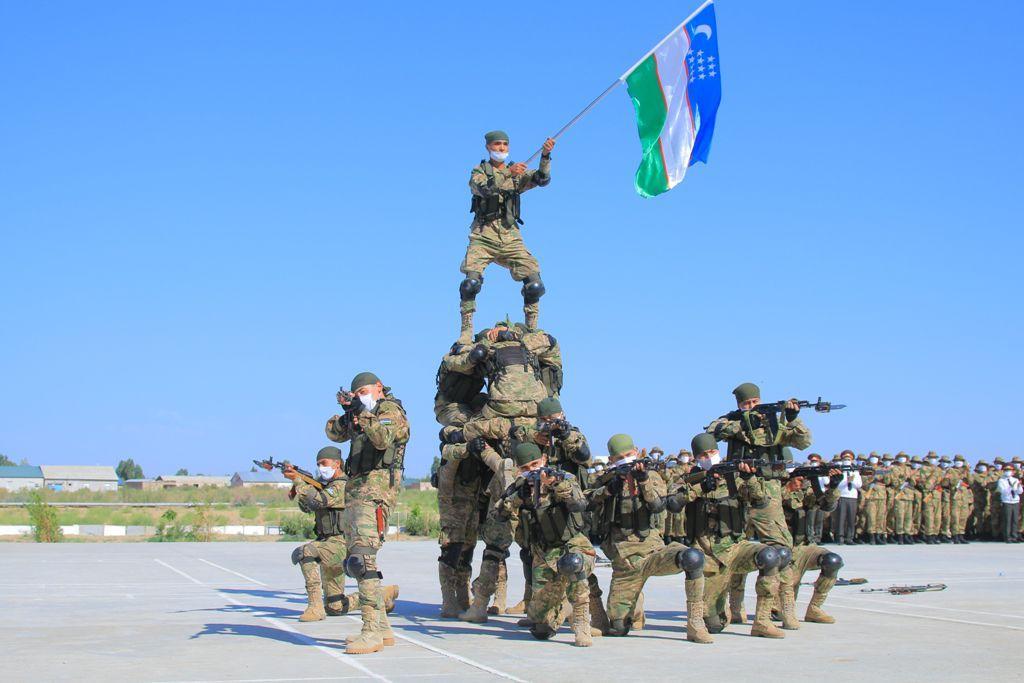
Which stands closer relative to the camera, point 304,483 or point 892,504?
point 304,483

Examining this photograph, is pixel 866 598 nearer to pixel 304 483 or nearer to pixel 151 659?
pixel 304 483

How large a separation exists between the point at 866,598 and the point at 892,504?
43.1 feet

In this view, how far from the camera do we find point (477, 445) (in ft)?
40.0

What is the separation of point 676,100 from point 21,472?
88.0 meters

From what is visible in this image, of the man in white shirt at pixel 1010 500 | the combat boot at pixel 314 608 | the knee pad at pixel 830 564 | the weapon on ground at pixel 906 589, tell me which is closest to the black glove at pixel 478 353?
the combat boot at pixel 314 608

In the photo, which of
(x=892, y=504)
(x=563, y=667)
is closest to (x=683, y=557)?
(x=563, y=667)

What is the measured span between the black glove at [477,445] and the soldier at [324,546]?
139 cm

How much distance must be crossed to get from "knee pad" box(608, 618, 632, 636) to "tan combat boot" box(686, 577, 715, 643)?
0.66 m

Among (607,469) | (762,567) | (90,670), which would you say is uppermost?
(607,469)

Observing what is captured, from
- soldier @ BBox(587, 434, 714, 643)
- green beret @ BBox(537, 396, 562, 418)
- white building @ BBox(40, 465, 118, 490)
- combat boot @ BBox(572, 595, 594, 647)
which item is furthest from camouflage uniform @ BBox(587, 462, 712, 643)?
white building @ BBox(40, 465, 118, 490)

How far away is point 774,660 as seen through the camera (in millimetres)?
9117

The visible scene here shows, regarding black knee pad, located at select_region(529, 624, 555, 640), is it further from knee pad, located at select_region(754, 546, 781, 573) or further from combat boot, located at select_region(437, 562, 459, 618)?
combat boot, located at select_region(437, 562, 459, 618)

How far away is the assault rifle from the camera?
37.9 feet

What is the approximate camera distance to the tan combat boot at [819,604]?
11.6 metres
